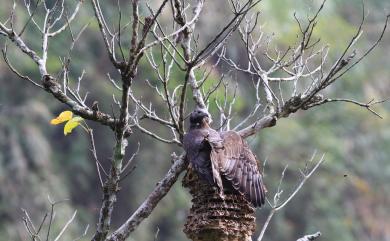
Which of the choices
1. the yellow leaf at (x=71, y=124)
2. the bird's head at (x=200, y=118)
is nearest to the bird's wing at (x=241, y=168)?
the bird's head at (x=200, y=118)

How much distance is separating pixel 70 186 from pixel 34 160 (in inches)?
58.4

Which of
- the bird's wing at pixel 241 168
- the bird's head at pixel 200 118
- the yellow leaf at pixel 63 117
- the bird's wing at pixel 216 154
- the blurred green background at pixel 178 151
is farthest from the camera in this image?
the blurred green background at pixel 178 151

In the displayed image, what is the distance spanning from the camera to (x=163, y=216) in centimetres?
2033

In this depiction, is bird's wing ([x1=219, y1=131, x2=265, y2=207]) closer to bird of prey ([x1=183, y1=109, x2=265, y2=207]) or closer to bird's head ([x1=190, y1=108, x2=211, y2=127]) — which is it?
bird of prey ([x1=183, y1=109, x2=265, y2=207])

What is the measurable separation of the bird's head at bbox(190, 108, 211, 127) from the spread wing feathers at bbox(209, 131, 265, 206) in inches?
8.0

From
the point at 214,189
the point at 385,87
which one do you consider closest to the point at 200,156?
the point at 214,189

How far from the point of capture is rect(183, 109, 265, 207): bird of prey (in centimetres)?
614

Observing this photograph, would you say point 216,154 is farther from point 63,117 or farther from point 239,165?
point 63,117

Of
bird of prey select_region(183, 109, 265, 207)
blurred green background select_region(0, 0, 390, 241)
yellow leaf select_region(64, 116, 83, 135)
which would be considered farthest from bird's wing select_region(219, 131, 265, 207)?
blurred green background select_region(0, 0, 390, 241)

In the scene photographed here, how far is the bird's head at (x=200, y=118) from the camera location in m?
6.60

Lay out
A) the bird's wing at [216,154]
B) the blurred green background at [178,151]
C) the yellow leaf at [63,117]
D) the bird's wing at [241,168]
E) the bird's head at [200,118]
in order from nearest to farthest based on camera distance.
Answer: the yellow leaf at [63,117], the bird's wing at [216,154], the bird's wing at [241,168], the bird's head at [200,118], the blurred green background at [178,151]

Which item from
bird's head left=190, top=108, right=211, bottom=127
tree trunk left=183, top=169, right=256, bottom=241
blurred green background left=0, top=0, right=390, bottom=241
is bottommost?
tree trunk left=183, top=169, right=256, bottom=241

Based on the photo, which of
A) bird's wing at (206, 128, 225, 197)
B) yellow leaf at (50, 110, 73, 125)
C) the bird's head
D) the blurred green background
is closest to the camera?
yellow leaf at (50, 110, 73, 125)

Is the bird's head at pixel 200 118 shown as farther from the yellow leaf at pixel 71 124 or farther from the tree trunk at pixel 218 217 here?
the yellow leaf at pixel 71 124
